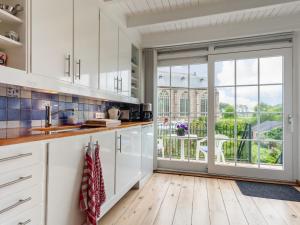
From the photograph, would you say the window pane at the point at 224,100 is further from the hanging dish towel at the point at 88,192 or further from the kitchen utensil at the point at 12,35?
the kitchen utensil at the point at 12,35

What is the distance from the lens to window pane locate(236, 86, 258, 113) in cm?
306

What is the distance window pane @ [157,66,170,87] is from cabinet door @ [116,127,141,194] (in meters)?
1.29

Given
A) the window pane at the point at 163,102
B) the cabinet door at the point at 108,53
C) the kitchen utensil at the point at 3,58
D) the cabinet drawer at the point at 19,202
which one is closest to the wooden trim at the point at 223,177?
the window pane at the point at 163,102

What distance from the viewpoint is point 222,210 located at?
207 cm

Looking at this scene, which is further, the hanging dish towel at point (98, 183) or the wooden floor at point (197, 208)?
the wooden floor at point (197, 208)

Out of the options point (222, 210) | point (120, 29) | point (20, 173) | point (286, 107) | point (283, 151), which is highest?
point (120, 29)

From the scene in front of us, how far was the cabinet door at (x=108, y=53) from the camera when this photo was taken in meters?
2.19

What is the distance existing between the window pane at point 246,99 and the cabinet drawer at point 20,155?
116 inches

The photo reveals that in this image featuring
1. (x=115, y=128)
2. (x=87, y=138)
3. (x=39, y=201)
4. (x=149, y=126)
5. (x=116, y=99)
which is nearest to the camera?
(x=39, y=201)

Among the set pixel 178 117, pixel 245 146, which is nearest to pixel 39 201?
pixel 178 117

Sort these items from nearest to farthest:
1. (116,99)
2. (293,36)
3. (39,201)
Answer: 1. (39,201)
2. (116,99)
3. (293,36)

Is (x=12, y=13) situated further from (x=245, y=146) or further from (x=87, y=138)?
(x=245, y=146)

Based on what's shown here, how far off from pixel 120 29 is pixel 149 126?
4.88ft

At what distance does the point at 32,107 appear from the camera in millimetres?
1597
